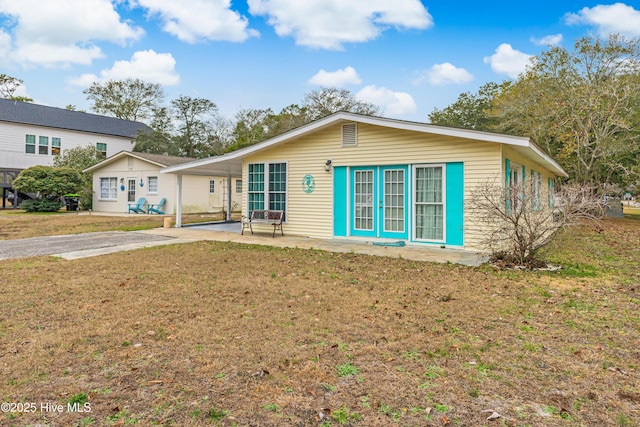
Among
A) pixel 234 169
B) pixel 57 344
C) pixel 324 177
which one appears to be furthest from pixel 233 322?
pixel 234 169

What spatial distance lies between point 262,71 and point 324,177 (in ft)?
51.8

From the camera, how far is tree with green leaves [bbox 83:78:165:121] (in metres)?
39.9

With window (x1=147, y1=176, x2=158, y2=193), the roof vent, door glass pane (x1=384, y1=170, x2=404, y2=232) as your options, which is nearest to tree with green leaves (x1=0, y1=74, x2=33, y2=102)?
window (x1=147, y1=176, x2=158, y2=193)

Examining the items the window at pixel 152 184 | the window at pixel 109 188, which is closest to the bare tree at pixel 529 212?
the window at pixel 152 184

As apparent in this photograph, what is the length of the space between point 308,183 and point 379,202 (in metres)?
2.24

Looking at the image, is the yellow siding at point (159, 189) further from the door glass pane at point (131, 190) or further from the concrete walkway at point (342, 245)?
the concrete walkway at point (342, 245)

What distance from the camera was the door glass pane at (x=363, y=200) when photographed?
1037 centimetres

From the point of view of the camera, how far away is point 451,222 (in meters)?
9.20

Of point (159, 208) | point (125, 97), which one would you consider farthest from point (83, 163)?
point (125, 97)

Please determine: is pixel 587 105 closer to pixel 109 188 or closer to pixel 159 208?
pixel 159 208

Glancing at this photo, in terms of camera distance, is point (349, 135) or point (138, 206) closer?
point (349, 135)

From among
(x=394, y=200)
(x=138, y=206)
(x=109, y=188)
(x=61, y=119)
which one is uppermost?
(x=61, y=119)

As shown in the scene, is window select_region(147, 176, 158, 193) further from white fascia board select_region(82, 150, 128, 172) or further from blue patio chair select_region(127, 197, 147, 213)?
white fascia board select_region(82, 150, 128, 172)

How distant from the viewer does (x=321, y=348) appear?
3428mm
